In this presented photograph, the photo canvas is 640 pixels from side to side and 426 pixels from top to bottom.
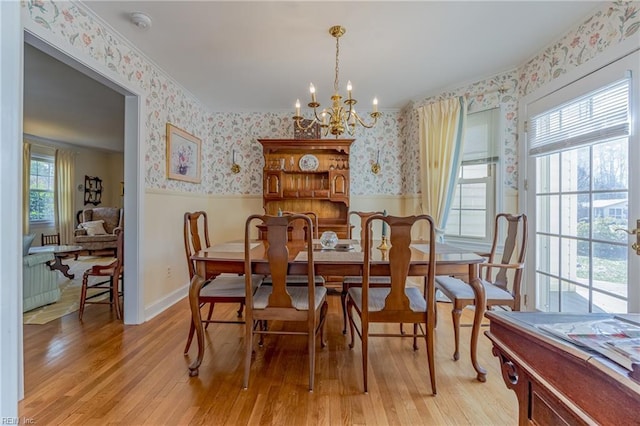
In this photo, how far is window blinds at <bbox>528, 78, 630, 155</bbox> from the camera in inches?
75.0

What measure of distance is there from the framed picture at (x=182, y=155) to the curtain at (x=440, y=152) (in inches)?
113

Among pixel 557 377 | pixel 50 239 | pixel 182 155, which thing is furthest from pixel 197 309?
pixel 50 239

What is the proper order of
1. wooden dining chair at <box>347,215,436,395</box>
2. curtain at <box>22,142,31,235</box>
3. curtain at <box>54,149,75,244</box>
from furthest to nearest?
curtain at <box>54,149,75,244</box> < curtain at <box>22,142,31,235</box> < wooden dining chair at <box>347,215,436,395</box>

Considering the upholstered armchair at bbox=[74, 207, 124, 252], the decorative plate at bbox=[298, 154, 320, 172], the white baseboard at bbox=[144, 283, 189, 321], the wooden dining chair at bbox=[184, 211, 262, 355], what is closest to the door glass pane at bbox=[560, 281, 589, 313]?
the wooden dining chair at bbox=[184, 211, 262, 355]

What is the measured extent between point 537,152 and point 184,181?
145 inches

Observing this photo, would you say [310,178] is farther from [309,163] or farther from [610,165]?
[610,165]

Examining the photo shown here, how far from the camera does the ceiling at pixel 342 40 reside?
2094 millimetres

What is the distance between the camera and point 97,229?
20.7ft

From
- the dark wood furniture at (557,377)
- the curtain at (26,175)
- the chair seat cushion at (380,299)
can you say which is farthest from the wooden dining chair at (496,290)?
the curtain at (26,175)

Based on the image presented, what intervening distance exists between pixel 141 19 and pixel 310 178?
8.56ft

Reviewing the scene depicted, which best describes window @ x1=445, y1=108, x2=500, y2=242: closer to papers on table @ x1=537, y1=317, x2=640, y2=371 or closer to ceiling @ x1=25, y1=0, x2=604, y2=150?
ceiling @ x1=25, y1=0, x2=604, y2=150

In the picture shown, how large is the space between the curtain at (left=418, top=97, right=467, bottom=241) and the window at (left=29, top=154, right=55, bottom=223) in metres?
7.35

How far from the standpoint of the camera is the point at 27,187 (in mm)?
5605

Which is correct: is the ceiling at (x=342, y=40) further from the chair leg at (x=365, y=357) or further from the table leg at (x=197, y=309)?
the chair leg at (x=365, y=357)
